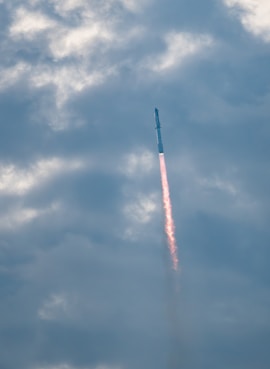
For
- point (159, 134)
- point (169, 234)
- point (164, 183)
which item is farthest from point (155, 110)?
point (169, 234)

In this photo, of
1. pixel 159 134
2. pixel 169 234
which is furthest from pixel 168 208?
pixel 159 134

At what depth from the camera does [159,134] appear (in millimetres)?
166250

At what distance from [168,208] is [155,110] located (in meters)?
22.9

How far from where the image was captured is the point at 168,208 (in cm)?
17762

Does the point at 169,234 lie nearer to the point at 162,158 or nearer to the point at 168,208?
the point at 168,208

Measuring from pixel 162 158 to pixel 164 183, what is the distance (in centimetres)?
754

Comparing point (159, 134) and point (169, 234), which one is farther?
point (169, 234)

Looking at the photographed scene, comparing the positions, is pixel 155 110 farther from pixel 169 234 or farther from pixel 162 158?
pixel 169 234

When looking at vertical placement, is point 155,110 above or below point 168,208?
above

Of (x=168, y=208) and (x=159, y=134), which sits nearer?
(x=159, y=134)

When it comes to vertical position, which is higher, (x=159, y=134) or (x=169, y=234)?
(x=159, y=134)

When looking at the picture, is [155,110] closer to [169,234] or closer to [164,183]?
[164,183]

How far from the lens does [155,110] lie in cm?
16812

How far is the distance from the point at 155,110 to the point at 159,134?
5485 millimetres
